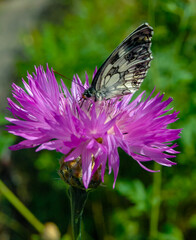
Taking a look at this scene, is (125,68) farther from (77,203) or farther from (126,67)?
(77,203)

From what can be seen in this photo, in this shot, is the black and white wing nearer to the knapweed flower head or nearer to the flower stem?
the knapweed flower head

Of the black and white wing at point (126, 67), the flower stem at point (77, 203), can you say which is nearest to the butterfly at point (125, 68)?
the black and white wing at point (126, 67)

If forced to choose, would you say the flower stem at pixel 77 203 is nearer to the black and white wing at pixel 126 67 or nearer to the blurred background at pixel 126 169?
the blurred background at pixel 126 169

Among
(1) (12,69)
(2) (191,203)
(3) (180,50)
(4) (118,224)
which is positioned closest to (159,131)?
(4) (118,224)

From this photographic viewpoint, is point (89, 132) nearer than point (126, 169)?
Yes

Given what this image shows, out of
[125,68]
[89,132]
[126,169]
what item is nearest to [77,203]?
[89,132]

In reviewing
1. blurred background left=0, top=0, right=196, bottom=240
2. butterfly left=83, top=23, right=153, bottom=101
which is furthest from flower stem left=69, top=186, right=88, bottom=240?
butterfly left=83, top=23, right=153, bottom=101
